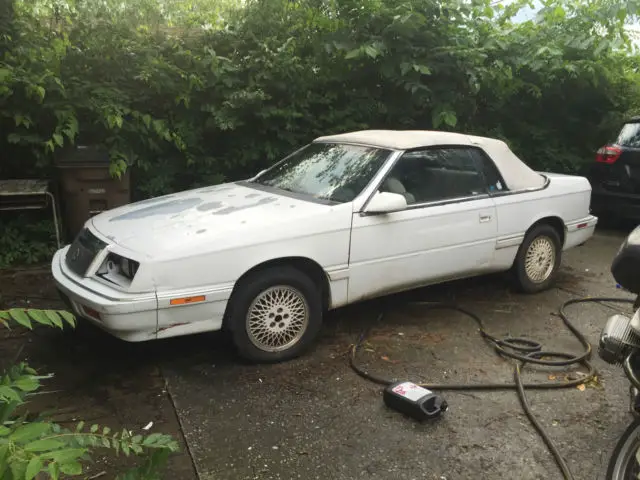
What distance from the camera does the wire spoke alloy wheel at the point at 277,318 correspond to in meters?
3.85

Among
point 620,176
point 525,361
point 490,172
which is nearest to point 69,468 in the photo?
point 525,361

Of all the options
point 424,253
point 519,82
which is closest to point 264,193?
point 424,253

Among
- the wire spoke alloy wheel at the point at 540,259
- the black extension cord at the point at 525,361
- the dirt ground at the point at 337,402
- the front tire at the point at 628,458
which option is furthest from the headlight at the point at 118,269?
the wire spoke alloy wheel at the point at 540,259

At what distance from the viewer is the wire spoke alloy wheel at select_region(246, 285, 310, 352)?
385 centimetres

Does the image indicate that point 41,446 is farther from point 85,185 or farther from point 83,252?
point 85,185

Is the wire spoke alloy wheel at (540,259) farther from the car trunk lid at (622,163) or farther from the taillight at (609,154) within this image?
the taillight at (609,154)

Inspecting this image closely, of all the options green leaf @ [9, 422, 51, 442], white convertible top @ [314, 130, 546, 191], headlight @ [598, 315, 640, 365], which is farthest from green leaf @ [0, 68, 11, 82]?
headlight @ [598, 315, 640, 365]

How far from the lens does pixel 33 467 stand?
1.52m

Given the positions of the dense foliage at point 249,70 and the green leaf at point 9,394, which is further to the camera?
the dense foliage at point 249,70

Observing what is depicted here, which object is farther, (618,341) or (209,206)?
(209,206)

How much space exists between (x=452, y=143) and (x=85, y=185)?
3.72 meters

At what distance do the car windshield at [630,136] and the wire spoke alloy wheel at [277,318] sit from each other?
5577mm

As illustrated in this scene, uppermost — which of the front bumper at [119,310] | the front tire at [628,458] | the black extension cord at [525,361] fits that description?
the front bumper at [119,310]

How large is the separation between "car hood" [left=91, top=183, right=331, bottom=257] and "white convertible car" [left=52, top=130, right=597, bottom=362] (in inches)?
0.5
